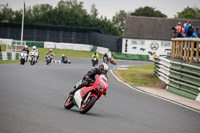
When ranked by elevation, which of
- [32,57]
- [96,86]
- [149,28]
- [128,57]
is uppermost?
[149,28]

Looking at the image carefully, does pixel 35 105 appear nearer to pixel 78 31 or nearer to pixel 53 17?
pixel 78 31

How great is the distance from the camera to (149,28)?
257 feet

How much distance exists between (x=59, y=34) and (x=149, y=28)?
→ 1807cm

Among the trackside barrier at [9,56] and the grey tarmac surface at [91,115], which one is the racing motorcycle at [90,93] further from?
the trackside barrier at [9,56]

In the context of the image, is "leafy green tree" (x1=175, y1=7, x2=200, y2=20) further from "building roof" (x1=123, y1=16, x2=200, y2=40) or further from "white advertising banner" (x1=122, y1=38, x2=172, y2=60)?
"white advertising banner" (x1=122, y1=38, x2=172, y2=60)

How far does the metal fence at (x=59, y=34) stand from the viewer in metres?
67.5

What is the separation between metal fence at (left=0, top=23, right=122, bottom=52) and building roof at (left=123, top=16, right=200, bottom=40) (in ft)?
21.9

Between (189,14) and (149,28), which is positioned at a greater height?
(189,14)

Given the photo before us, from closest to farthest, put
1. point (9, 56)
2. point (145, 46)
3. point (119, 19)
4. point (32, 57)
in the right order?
1. point (32, 57)
2. point (9, 56)
3. point (145, 46)
4. point (119, 19)

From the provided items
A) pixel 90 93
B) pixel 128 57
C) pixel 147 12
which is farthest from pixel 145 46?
pixel 90 93

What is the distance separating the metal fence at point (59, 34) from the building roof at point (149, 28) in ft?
21.9

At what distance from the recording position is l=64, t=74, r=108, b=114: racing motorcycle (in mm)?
9423

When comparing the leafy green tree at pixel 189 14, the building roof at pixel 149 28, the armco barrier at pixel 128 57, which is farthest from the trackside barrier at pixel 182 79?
the leafy green tree at pixel 189 14

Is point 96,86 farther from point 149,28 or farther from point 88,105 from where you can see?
point 149,28
